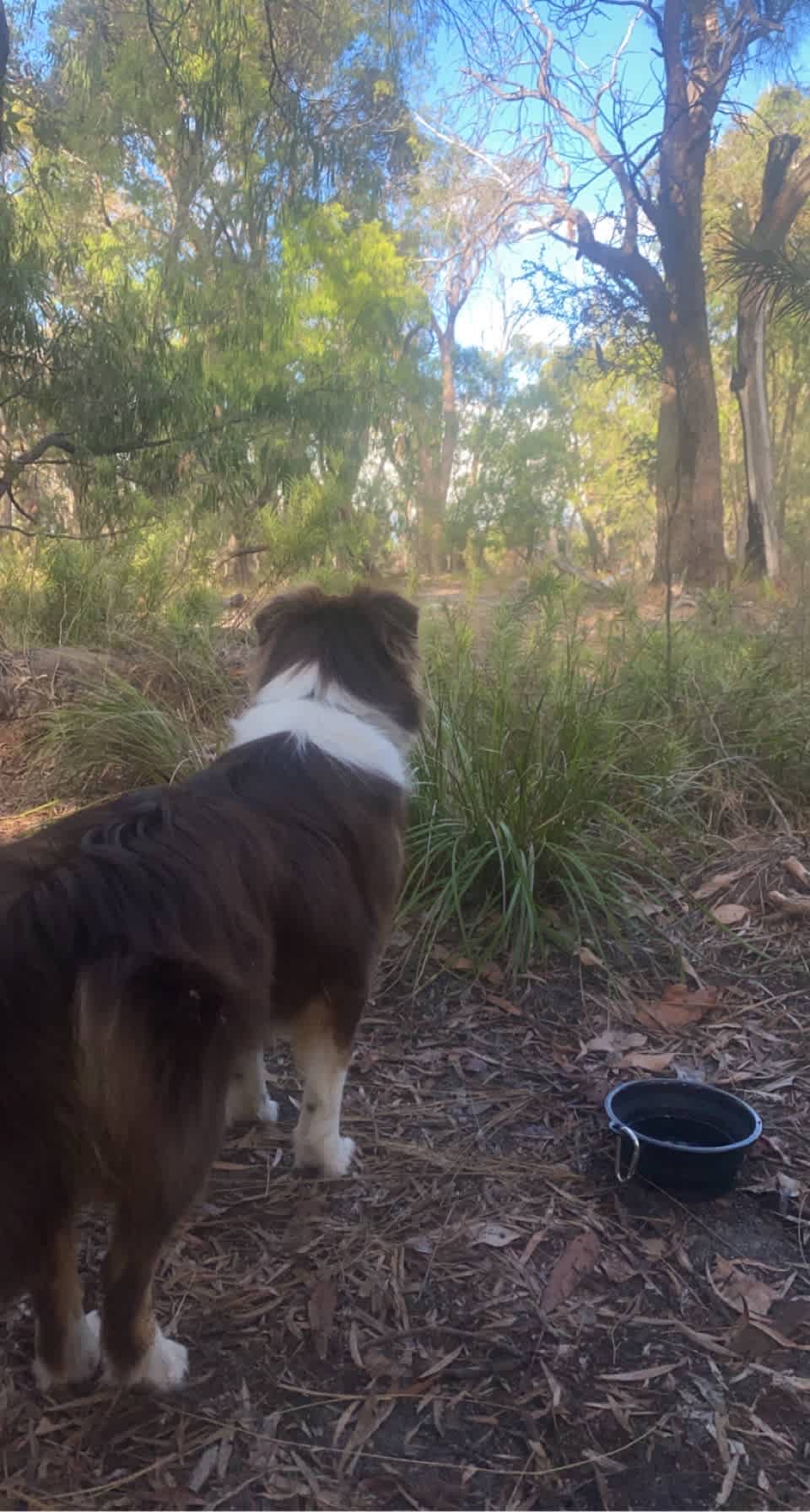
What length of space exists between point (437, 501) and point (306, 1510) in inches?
245

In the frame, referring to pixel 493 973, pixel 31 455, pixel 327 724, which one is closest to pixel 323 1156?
pixel 493 973

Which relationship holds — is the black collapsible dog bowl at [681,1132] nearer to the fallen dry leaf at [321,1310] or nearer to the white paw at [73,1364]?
the fallen dry leaf at [321,1310]

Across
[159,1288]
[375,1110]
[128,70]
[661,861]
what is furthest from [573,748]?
[128,70]

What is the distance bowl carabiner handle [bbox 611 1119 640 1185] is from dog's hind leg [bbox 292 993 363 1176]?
2.29 feet

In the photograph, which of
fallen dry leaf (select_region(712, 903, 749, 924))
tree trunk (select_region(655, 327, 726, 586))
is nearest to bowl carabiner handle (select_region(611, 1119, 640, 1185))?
fallen dry leaf (select_region(712, 903, 749, 924))

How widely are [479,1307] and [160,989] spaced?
1101 mm

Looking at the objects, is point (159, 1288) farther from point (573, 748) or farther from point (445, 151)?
point (445, 151)

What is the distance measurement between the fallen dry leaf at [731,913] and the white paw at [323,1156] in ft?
5.96

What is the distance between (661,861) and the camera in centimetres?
364

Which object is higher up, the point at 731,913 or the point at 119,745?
the point at 119,745

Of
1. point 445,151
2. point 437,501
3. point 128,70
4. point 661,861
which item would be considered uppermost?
point 445,151

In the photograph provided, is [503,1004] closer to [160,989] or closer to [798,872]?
[798,872]

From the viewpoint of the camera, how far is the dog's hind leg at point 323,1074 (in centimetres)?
230

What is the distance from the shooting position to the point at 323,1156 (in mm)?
2379
